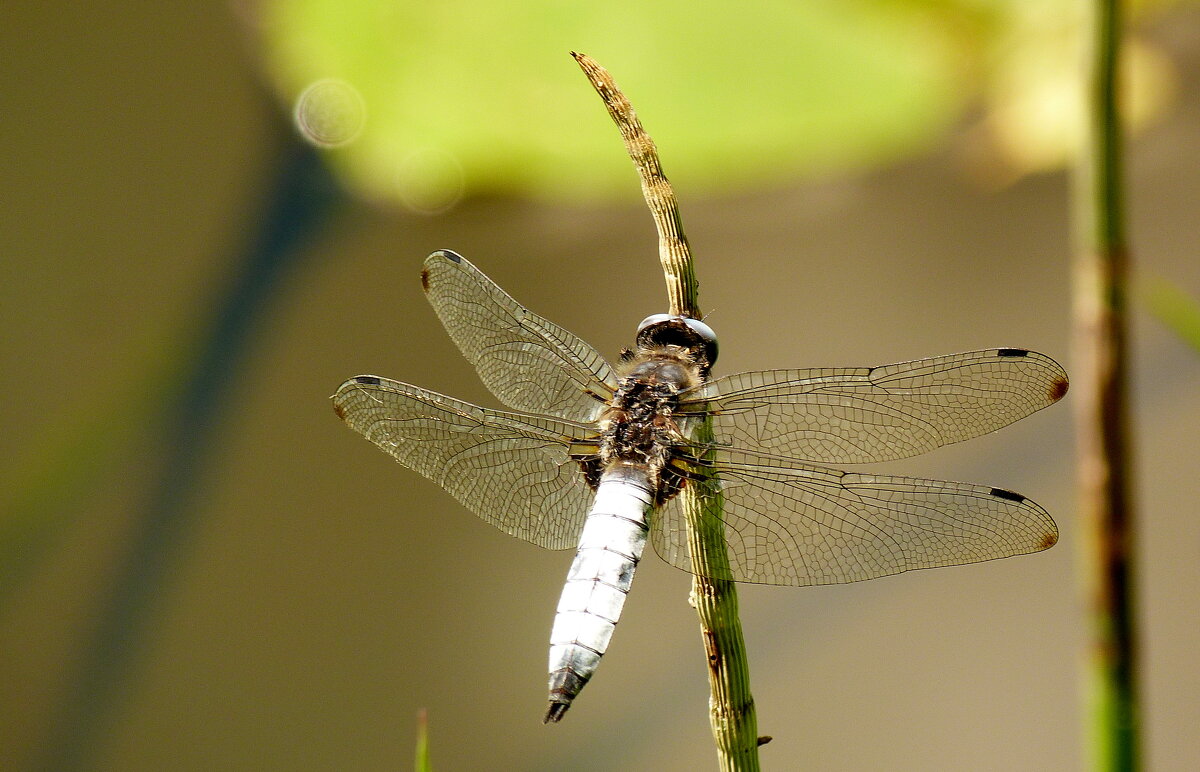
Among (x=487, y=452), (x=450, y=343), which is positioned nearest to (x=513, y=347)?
(x=487, y=452)

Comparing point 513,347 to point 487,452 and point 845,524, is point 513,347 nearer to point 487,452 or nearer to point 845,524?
point 487,452

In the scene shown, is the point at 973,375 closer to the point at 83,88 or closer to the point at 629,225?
the point at 629,225

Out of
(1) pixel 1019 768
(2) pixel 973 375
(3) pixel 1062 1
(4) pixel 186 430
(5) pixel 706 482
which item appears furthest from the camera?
(4) pixel 186 430

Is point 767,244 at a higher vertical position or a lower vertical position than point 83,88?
higher

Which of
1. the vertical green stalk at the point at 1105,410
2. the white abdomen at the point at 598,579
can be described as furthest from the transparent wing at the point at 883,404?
the vertical green stalk at the point at 1105,410

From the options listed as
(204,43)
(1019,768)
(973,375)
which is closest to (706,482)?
(973,375)

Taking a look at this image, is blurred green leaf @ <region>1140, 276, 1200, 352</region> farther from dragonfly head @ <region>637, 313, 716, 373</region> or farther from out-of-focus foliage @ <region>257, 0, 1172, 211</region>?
out-of-focus foliage @ <region>257, 0, 1172, 211</region>

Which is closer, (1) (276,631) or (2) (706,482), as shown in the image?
(2) (706,482)

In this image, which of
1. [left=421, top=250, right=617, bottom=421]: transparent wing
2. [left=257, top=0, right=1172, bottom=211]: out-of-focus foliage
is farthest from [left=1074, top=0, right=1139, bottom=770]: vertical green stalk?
[left=257, top=0, right=1172, bottom=211]: out-of-focus foliage
